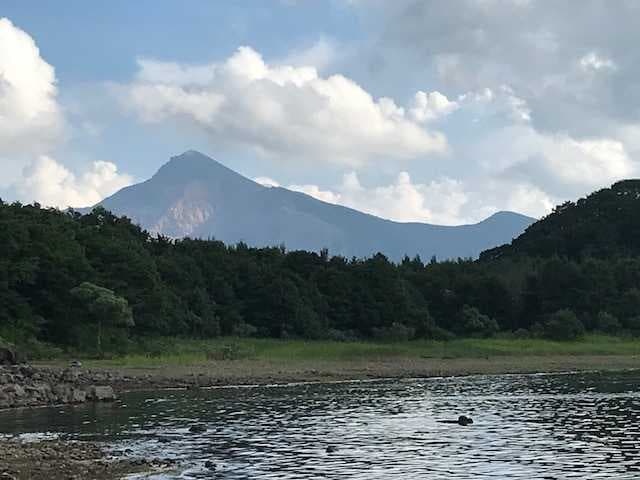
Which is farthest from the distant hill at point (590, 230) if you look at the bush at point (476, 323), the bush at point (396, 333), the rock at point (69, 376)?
the rock at point (69, 376)

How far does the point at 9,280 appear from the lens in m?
70.1

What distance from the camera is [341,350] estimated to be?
80875mm

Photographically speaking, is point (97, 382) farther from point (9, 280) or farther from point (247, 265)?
point (247, 265)

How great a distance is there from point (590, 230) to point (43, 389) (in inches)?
5625

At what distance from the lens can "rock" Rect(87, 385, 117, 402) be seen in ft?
145

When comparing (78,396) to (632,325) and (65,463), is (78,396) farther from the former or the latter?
(632,325)

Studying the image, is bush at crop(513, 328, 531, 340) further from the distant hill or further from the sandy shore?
the distant hill

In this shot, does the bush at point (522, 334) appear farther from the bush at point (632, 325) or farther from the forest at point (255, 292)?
the bush at point (632, 325)

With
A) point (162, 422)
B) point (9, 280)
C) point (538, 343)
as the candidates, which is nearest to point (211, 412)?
point (162, 422)

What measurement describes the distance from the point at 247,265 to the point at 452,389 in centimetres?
6539

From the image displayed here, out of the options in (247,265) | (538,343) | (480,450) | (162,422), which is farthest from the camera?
(247,265)

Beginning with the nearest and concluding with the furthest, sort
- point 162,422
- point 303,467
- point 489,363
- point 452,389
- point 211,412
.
Answer: point 303,467
point 162,422
point 211,412
point 452,389
point 489,363

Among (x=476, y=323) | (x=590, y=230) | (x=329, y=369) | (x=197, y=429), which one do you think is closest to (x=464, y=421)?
(x=197, y=429)

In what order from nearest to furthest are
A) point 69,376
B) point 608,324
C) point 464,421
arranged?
point 464,421 → point 69,376 → point 608,324
